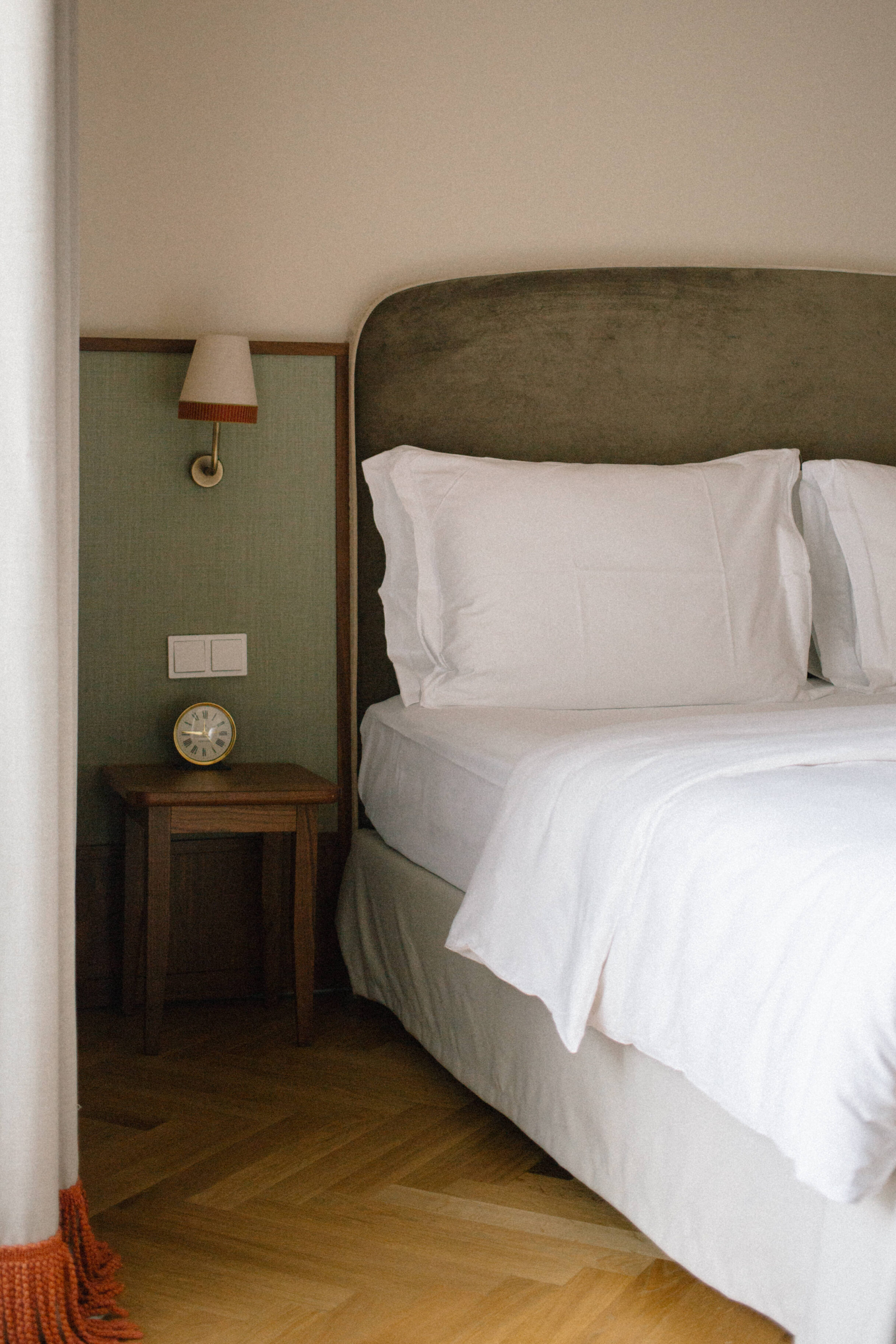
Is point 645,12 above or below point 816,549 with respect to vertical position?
above

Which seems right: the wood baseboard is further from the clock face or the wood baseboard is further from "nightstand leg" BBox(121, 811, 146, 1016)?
the clock face

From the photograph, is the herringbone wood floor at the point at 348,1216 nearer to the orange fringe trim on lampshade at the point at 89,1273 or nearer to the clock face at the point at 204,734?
the orange fringe trim on lampshade at the point at 89,1273

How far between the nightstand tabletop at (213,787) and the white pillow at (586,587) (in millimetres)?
287

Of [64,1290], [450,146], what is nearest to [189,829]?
[64,1290]

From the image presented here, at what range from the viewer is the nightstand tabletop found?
88.7 inches

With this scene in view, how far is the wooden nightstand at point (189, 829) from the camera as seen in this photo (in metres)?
2.27

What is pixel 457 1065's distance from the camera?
2.09 m

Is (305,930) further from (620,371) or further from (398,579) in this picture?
(620,371)

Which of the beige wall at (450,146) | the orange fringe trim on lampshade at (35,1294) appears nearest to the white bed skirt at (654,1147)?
the orange fringe trim on lampshade at (35,1294)

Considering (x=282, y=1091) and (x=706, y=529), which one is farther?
(x=706, y=529)

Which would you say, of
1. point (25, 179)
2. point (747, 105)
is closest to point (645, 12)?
point (747, 105)

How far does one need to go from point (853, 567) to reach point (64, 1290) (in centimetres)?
202

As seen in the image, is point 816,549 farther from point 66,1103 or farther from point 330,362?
point 66,1103

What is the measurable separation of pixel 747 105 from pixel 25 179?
2.31 metres
